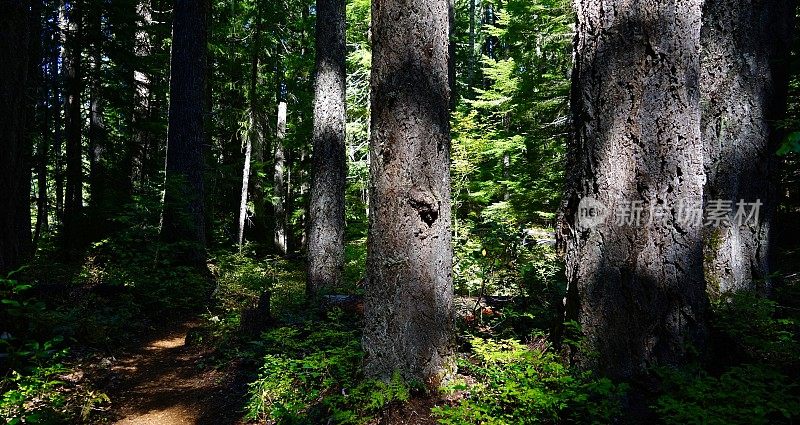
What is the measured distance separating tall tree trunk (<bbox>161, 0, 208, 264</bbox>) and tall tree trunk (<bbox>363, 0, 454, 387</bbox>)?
752cm

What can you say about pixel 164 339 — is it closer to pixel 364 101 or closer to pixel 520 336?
pixel 520 336

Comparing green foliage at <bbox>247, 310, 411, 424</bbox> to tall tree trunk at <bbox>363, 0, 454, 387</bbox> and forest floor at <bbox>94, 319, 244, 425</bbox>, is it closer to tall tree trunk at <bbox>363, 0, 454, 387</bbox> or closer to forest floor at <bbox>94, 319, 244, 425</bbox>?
tall tree trunk at <bbox>363, 0, 454, 387</bbox>

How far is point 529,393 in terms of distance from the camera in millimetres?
3055

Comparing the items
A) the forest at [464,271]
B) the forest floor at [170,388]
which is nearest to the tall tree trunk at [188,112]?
the forest at [464,271]

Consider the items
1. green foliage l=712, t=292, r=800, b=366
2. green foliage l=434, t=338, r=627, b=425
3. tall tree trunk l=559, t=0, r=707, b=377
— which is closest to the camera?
green foliage l=434, t=338, r=627, b=425

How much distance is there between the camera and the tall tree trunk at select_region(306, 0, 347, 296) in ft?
28.0

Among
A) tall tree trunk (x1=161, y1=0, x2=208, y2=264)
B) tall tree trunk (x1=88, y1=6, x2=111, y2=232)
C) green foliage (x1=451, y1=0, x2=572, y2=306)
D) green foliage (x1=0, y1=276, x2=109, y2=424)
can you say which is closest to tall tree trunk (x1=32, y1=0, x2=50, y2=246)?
tall tree trunk (x1=88, y1=6, x2=111, y2=232)

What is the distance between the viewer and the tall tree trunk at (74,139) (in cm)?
1225

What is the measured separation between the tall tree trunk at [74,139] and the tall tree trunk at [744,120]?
14.4 m

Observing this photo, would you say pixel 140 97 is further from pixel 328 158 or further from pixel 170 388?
pixel 170 388

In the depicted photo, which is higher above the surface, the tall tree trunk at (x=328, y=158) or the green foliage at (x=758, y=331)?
the tall tree trunk at (x=328, y=158)

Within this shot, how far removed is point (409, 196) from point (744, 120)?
4522 millimetres

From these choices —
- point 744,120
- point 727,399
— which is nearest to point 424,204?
point 727,399
